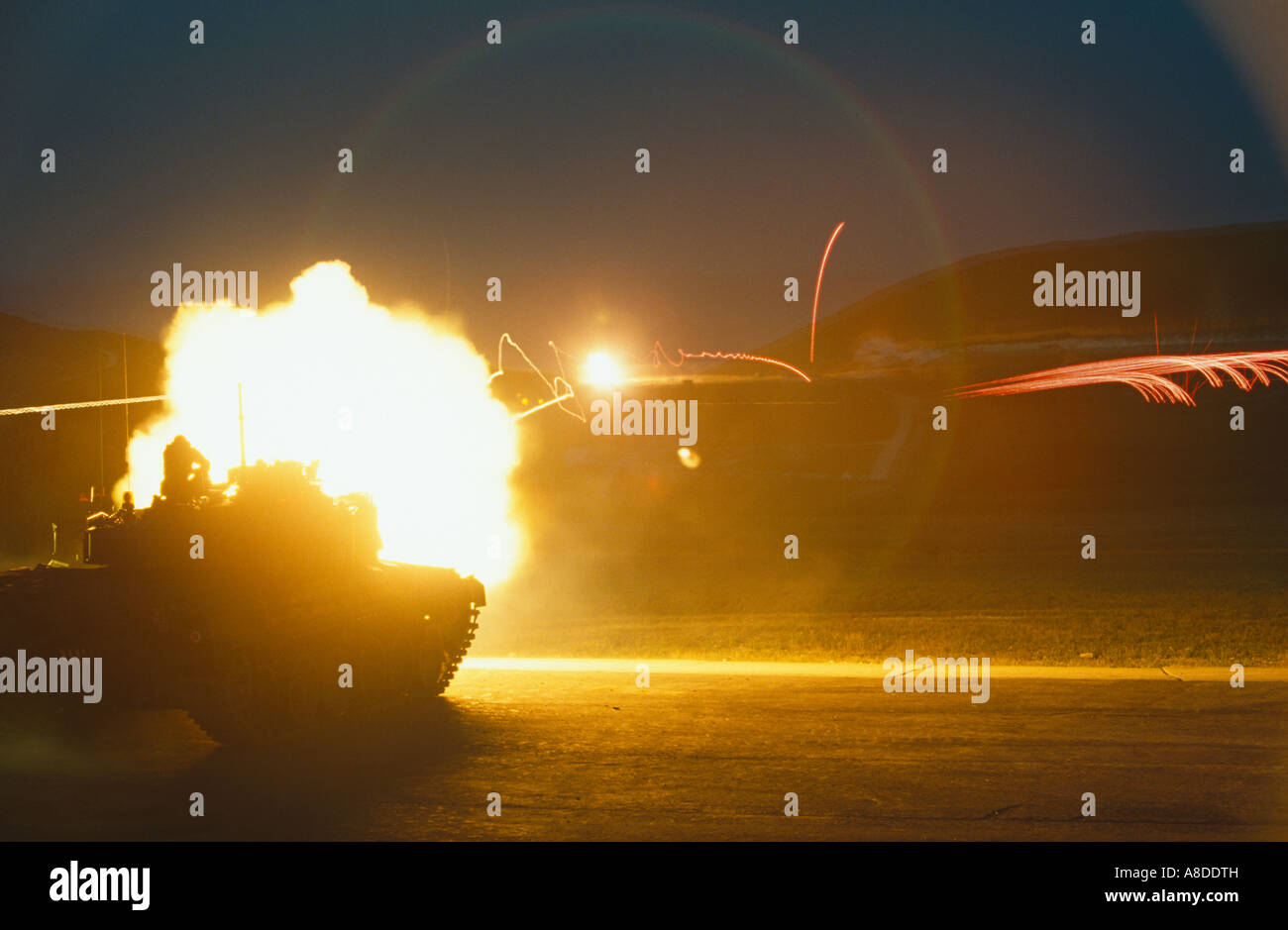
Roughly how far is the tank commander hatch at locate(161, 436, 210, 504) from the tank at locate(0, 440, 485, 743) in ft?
0.11

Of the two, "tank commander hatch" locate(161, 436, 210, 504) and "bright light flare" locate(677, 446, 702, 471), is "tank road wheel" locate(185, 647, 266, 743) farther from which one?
"bright light flare" locate(677, 446, 702, 471)

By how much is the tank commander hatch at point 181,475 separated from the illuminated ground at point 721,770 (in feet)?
8.86

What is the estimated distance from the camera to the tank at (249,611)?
41.6 feet

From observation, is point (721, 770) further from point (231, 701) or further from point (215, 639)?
point (215, 639)

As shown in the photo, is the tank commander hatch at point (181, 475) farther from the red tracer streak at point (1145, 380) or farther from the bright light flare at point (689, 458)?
the red tracer streak at point (1145, 380)

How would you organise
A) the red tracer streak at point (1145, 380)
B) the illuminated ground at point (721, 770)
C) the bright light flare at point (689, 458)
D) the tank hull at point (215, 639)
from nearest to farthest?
the illuminated ground at point (721, 770), the tank hull at point (215, 639), the bright light flare at point (689, 458), the red tracer streak at point (1145, 380)

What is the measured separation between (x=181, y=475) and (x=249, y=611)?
2.94 metres

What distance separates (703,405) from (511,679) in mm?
46477

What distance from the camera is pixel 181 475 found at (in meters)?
15.1

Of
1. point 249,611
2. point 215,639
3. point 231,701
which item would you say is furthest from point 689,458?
point 215,639

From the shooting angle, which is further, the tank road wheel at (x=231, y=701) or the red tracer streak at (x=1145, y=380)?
the red tracer streak at (x=1145, y=380)

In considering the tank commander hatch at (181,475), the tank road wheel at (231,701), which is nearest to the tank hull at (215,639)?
the tank road wheel at (231,701)

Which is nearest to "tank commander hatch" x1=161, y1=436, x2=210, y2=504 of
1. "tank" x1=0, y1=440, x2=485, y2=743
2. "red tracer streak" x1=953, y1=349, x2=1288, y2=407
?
"tank" x1=0, y1=440, x2=485, y2=743
